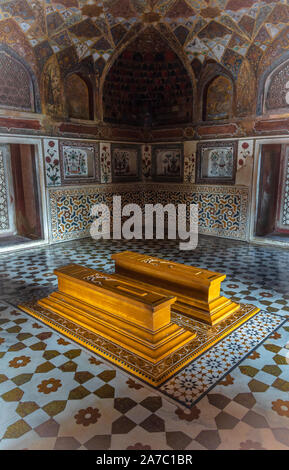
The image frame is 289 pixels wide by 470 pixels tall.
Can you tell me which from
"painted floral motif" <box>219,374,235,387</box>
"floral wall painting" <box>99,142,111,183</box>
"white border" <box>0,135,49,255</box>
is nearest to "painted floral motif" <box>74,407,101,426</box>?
"painted floral motif" <box>219,374,235,387</box>

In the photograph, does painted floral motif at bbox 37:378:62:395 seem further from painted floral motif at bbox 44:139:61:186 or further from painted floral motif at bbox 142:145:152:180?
painted floral motif at bbox 142:145:152:180

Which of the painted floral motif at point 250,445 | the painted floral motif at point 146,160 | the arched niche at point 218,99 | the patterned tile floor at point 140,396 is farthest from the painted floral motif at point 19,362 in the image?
the painted floral motif at point 146,160

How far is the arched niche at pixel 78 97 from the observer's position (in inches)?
235

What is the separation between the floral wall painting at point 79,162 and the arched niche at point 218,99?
2.29 m

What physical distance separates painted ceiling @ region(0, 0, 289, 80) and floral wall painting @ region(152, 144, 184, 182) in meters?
1.78

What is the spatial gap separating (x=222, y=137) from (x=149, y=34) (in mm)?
2294

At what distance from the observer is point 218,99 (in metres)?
6.28

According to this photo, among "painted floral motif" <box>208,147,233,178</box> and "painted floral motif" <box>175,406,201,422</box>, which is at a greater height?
"painted floral motif" <box>208,147,233,178</box>

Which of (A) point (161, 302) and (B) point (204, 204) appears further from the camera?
(B) point (204, 204)

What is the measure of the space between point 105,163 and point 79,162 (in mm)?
642

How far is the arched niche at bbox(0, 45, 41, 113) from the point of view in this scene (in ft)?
16.7

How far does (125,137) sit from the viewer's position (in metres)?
7.04
